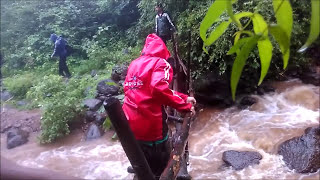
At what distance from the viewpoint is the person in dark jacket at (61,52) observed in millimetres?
5844

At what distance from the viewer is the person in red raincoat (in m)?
1.38

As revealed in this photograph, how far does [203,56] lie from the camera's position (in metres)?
4.50

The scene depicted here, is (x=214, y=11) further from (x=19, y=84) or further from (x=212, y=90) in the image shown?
(x=19, y=84)

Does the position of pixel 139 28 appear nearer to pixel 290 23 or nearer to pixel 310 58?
pixel 310 58

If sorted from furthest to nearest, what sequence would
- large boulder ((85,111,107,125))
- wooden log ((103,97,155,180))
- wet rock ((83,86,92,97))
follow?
wet rock ((83,86,92,97)), large boulder ((85,111,107,125)), wooden log ((103,97,155,180))

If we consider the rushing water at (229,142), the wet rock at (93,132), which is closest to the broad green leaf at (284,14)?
the rushing water at (229,142)

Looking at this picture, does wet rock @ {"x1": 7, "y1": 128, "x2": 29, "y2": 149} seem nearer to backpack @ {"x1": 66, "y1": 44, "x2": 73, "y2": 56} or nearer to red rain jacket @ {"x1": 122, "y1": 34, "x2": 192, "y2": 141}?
backpack @ {"x1": 66, "y1": 44, "x2": 73, "y2": 56}

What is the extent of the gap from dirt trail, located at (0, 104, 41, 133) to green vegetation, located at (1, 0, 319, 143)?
20 centimetres

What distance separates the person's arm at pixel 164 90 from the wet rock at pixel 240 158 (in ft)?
7.49

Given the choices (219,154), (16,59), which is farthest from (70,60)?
(219,154)

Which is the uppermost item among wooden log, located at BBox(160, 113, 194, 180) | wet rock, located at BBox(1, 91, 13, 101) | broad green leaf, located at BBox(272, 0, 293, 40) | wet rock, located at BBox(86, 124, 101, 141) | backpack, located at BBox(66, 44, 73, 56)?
broad green leaf, located at BBox(272, 0, 293, 40)

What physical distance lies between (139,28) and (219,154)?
11.7 ft

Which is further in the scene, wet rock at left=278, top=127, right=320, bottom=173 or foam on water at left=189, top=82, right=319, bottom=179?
foam on water at left=189, top=82, right=319, bottom=179

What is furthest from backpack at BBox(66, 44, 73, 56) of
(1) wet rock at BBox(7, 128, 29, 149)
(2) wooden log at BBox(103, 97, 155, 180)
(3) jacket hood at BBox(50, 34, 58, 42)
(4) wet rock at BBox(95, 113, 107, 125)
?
(2) wooden log at BBox(103, 97, 155, 180)
